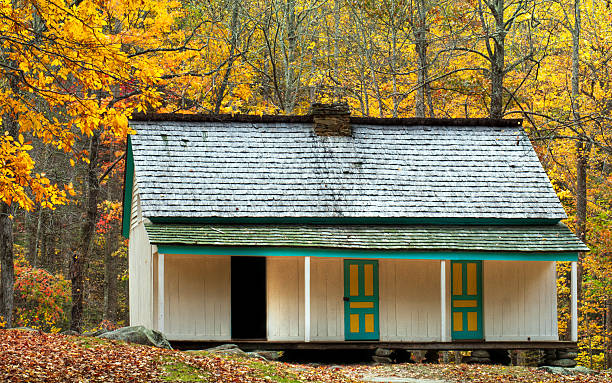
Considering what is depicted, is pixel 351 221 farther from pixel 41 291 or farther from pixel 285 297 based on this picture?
pixel 41 291

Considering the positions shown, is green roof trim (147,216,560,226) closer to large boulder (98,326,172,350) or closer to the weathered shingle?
the weathered shingle

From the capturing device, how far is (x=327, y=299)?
59.8 feet

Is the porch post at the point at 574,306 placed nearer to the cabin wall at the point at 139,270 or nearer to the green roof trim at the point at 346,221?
the green roof trim at the point at 346,221

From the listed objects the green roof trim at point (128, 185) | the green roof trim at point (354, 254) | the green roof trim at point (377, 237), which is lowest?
the green roof trim at point (354, 254)

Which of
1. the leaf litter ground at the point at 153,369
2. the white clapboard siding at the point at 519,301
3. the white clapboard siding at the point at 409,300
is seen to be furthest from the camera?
the white clapboard siding at the point at 519,301

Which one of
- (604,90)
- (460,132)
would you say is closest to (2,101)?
(460,132)

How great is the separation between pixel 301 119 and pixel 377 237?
4281 mm

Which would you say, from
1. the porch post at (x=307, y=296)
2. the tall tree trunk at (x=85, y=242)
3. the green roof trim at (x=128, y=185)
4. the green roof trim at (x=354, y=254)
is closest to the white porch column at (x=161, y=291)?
the green roof trim at (x=354, y=254)

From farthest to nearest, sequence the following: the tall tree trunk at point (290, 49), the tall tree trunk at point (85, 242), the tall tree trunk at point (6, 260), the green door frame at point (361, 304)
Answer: the tall tree trunk at point (290, 49) < the tall tree trunk at point (85, 242) < the tall tree trunk at point (6, 260) < the green door frame at point (361, 304)

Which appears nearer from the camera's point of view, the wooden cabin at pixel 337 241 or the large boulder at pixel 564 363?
the wooden cabin at pixel 337 241

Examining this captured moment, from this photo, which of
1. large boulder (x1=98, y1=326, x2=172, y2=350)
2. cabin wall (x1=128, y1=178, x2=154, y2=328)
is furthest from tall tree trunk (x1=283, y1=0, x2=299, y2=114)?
large boulder (x1=98, y1=326, x2=172, y2=350)

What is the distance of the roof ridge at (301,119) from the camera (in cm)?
2005

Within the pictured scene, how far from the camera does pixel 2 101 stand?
1234cm

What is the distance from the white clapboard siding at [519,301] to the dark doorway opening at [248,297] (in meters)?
5.02
